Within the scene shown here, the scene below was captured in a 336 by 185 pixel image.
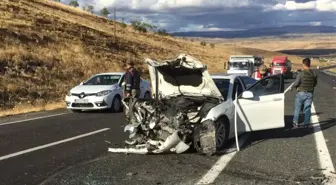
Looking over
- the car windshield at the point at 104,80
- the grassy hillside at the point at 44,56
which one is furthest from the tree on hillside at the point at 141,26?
the car windshield at the point at 104,80

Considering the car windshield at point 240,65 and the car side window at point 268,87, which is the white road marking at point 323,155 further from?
the car windshield at point 240,65

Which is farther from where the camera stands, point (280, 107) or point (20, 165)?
point (280, 107)

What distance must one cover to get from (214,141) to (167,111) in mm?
999

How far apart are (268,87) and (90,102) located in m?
6.56

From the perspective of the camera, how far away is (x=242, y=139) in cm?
897

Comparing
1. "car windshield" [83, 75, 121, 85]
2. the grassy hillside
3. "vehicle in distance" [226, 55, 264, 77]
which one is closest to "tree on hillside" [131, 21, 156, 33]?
the grassy hillside

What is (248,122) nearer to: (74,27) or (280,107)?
(280,107)

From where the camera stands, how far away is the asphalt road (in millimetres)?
6035

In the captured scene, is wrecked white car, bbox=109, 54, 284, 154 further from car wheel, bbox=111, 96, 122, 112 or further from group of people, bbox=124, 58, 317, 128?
car wheel, bbox=111, 96, 122, 112

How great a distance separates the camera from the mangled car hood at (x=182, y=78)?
7973 millimetres

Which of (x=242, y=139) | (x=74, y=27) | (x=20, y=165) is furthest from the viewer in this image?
(x=74, y=27)

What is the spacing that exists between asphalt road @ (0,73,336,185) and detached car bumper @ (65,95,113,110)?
11.0 feet

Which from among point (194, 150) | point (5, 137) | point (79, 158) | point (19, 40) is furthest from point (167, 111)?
point (19, 40)

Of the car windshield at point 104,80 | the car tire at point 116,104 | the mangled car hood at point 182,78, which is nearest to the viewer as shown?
the mangled car hood at point 182,78
